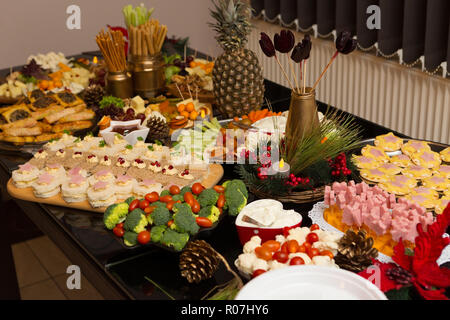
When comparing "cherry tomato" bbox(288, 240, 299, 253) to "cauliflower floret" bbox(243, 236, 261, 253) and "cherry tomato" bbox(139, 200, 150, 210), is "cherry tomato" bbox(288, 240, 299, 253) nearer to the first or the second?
"cauliflower floret" bbox(243, 236, 261, 253)

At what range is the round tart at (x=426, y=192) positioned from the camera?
1.60m

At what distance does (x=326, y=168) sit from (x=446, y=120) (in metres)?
1.81

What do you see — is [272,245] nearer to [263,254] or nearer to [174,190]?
[263,254]

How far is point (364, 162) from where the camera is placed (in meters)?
1.84

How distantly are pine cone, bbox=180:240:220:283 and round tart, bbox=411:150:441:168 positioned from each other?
869 millimetres

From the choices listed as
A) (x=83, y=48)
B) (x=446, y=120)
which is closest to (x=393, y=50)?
(x=446, y=120)

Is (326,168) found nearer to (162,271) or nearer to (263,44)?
(263,44)

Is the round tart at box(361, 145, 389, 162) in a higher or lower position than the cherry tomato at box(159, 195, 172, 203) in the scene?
higher

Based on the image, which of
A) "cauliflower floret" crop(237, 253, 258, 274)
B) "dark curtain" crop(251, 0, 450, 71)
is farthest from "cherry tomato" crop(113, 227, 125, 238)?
"dark curtain" crop(251, 0, 450, 71)

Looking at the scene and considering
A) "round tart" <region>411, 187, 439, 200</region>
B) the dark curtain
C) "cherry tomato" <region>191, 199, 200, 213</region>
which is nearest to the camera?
"cherry tomato" <region>191, 199, 200, 213</region>

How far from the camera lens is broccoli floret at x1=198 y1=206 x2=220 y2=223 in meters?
1.48

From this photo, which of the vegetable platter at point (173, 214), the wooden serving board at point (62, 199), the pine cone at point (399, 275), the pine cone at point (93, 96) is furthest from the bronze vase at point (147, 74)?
the pine cone at point (399, 275)

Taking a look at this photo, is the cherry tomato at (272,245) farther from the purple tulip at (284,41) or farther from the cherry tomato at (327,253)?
the purple tulip at (284,41)
